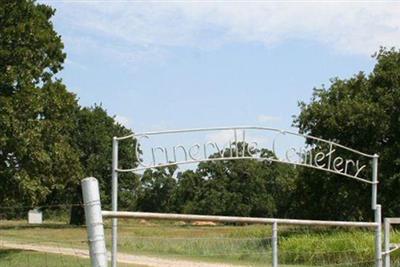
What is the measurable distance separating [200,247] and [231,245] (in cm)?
134

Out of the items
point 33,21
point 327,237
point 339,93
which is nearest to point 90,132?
point 339,93

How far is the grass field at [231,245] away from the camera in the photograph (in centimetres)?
1070

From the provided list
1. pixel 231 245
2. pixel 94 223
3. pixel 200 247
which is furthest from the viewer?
pixel 231 245

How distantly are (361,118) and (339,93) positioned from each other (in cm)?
261

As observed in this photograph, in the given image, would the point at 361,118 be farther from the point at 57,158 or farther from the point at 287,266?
the point at 287,266

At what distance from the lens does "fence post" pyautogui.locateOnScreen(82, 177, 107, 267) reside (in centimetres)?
533

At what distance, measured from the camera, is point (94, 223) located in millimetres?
5375

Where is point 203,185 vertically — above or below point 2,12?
below

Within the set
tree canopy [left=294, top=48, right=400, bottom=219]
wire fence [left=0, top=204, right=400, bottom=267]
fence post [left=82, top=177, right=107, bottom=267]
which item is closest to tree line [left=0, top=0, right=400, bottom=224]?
tree canopy [left=294, top=48, right=400, bottom=219]

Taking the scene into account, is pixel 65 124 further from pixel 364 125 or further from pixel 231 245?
pixel 231 245

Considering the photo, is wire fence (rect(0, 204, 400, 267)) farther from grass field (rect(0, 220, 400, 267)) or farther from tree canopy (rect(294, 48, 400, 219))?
tree canopy (rect(294, 48, 400, 219))

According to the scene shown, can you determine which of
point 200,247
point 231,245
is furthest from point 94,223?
point 231,245

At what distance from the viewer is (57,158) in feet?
94.4

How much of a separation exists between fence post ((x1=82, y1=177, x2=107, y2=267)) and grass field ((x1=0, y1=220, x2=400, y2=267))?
2.62 m
